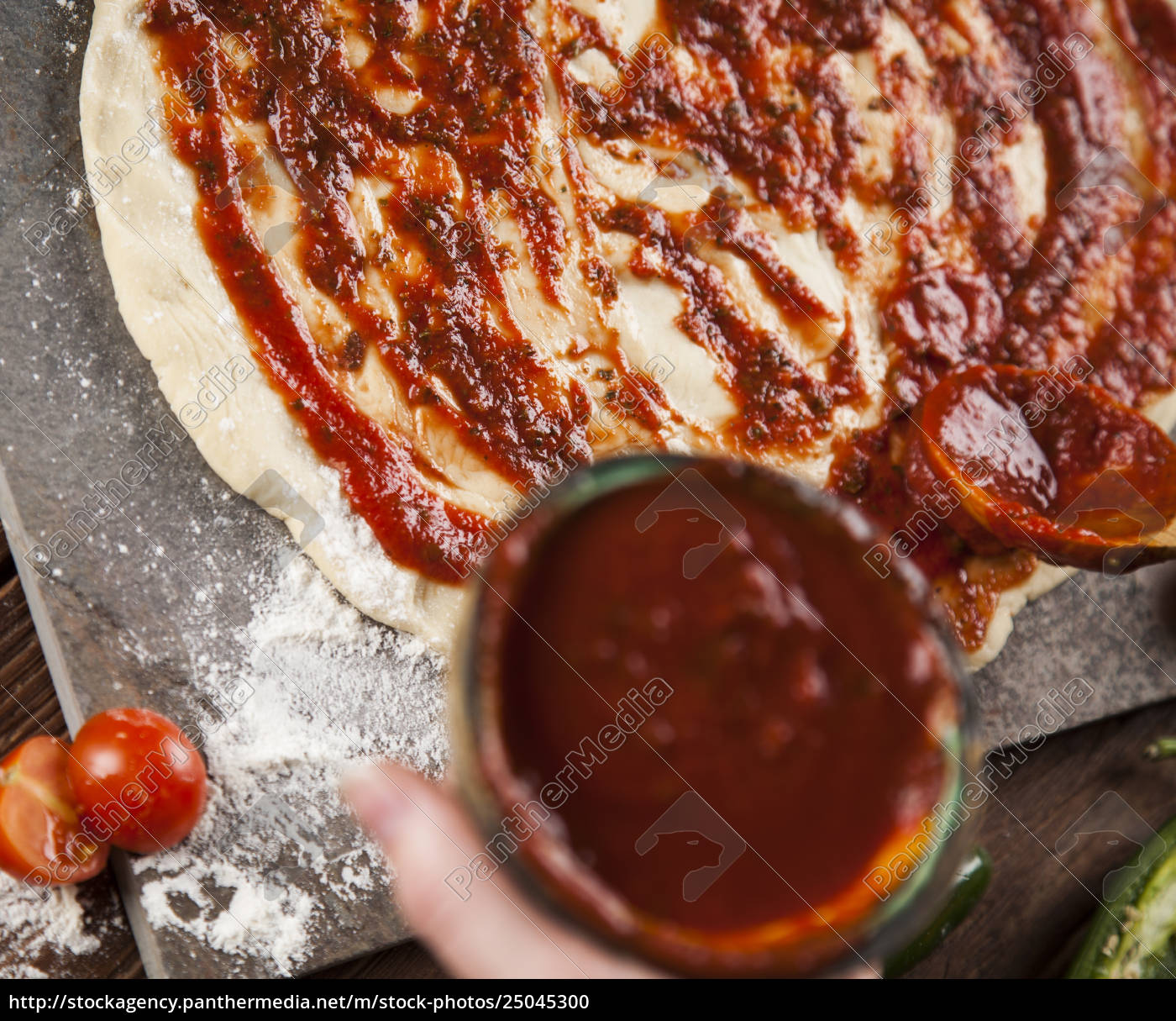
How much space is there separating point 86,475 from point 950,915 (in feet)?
10.2

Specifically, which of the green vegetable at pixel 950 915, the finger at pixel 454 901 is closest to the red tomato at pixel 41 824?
the finger at pixel 454 901

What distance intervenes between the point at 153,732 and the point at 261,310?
1.25m

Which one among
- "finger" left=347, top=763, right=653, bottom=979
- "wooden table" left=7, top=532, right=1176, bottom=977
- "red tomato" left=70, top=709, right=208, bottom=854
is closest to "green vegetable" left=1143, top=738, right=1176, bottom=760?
"wooden table" left=7, top=532, right=1176, bottom=977

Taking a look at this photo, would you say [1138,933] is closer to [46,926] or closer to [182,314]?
[46,926]

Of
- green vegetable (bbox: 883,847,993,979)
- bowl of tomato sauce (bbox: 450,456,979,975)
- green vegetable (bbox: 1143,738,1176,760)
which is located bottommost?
green vegetable (bbox: 883,847,993,979)

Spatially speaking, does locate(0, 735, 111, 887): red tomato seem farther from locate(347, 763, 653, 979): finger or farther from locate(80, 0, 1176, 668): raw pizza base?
locate(80, 0, 1176, 668): raw pizza base

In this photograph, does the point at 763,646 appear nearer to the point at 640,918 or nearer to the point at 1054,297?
the point at 640,918

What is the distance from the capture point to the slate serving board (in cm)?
280

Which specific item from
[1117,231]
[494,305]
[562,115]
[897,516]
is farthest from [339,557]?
[1117,231]

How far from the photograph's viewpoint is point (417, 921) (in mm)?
2408

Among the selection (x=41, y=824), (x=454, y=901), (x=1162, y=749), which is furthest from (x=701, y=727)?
(x=1162, y=749)

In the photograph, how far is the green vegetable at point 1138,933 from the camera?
124 inches

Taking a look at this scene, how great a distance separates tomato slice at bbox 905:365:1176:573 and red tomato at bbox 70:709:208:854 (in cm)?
237

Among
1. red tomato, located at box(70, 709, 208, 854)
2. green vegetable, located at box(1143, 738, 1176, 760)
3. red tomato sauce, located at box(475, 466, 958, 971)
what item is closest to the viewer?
red tomato sauce, located at box(475, 466, 958, 971)
